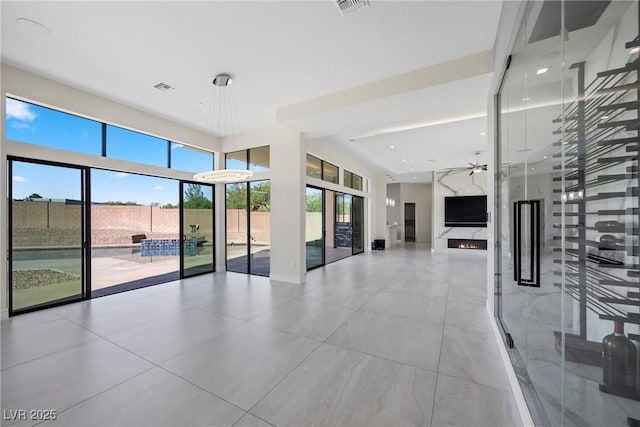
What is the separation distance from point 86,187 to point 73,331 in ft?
8.72

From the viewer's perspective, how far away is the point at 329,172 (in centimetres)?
798

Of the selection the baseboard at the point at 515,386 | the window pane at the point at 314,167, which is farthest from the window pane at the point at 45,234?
the baseboard at the point at 515,386

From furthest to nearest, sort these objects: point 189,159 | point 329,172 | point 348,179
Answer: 1. point 348,179
2. point 329,172
3. point 189,159

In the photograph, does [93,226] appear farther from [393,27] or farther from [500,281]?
[500,281]

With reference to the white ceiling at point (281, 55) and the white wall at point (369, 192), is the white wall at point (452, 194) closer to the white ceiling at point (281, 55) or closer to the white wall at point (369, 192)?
the white wall at point (369, 192)

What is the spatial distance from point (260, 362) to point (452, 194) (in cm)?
1039

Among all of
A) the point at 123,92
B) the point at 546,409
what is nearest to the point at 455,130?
the point at 546,409

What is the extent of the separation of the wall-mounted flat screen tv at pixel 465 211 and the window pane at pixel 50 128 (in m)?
11.4

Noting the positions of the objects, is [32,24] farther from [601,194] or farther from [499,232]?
[499,232]

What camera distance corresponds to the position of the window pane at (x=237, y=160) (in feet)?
22.3

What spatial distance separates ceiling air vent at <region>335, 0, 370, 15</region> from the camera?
2566 millimetres

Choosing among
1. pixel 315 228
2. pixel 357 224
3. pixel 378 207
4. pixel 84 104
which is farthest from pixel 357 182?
pixel 84 104

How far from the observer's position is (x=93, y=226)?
478 cm

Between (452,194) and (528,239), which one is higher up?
(452,194)
